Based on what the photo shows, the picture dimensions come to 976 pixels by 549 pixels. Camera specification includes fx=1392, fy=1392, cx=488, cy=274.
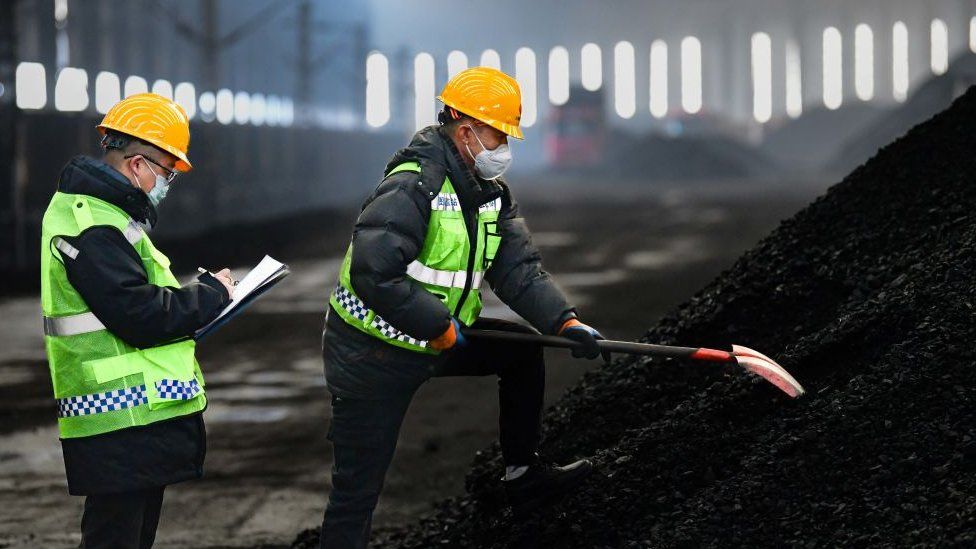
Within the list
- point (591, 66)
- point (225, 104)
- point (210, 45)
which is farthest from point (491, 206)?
point (591, 66)

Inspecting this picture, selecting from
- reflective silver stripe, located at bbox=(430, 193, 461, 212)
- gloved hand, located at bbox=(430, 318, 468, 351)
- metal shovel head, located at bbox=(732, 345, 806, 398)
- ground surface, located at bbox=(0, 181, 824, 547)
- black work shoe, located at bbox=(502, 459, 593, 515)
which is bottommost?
ground surface, located at bbox=(0, 181, 824, 547)

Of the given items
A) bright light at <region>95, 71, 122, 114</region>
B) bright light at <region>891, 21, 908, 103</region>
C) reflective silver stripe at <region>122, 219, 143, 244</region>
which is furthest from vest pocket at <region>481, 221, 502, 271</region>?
bright light at <region>891, 21, 908, 103</region>

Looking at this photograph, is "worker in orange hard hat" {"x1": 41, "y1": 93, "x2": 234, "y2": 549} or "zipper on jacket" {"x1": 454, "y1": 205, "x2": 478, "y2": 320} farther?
"zipper on jacket" {"x1": 454, "y1": 205, "x2": 478, "y2": 320}

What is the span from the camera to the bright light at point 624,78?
102m

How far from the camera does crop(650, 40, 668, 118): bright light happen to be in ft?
332

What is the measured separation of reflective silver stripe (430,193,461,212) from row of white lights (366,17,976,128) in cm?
7419

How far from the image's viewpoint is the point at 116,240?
154 inches

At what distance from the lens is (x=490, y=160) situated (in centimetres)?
463

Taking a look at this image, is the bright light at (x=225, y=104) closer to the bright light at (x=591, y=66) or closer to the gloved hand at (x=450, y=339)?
the bright light at (x=591, y=66)

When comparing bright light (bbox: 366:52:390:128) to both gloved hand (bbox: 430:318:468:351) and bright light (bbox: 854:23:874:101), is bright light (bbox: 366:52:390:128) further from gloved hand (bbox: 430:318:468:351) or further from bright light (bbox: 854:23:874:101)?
gloved hand (bbox: 430:318:468:351)

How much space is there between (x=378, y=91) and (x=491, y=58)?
28.4m

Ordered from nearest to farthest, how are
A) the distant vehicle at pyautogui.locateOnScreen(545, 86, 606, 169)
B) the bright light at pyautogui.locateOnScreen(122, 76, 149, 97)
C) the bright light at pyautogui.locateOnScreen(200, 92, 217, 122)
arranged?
the bright light at pyautogui.locateOnScreen(200, 92, 217, 122) < the bright light at pyautogui.locateOnScreen(122, 76, 149, 97) < the distant vehicle at pyautogui.locateOnScreen(545, 86, 606, 169)

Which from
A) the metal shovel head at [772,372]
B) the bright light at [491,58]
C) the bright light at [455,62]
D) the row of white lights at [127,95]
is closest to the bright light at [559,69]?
the bright light at [491,58]

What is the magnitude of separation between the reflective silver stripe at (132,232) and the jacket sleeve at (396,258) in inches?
27.9
